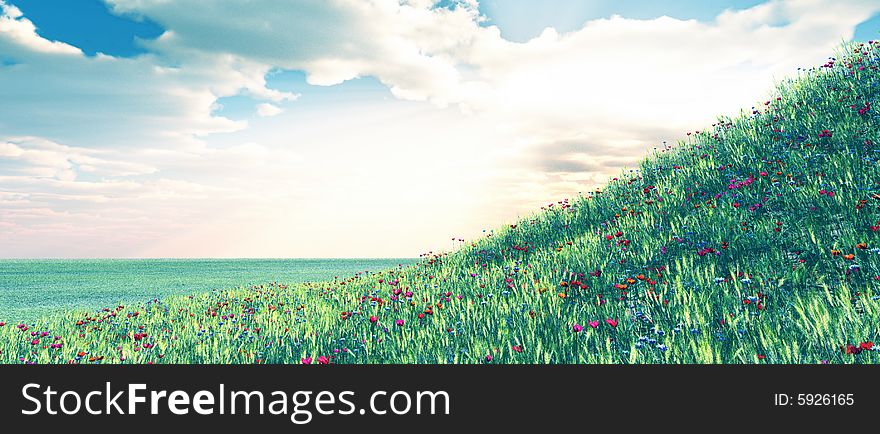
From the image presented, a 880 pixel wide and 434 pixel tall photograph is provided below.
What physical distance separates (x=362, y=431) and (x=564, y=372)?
4.37 ft

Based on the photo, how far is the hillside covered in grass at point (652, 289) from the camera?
451 centimetres

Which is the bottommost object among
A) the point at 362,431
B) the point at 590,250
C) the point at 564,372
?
the point at 362,431

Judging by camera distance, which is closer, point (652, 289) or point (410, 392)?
point (410, 392)

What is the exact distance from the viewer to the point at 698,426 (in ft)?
9.19

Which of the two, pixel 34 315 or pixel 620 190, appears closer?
pixel 620 190

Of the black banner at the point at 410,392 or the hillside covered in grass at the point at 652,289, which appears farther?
the hillside covered in grass at the point at 652,289

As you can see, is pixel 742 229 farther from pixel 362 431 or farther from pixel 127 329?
pixel 127 329

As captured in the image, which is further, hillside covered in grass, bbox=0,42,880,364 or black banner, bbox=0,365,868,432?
hillside covered in grass, bbox=0,42,880,364

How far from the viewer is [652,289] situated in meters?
5.84

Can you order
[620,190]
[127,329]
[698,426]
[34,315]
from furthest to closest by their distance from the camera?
[34,315], [620,190], [127,329], [698,426]

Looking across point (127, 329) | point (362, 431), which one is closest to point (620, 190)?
point (362, 431)

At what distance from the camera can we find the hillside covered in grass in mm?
4508

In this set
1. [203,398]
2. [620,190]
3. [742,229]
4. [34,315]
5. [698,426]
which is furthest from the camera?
[34,315]

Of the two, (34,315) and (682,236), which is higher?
(682,236)
